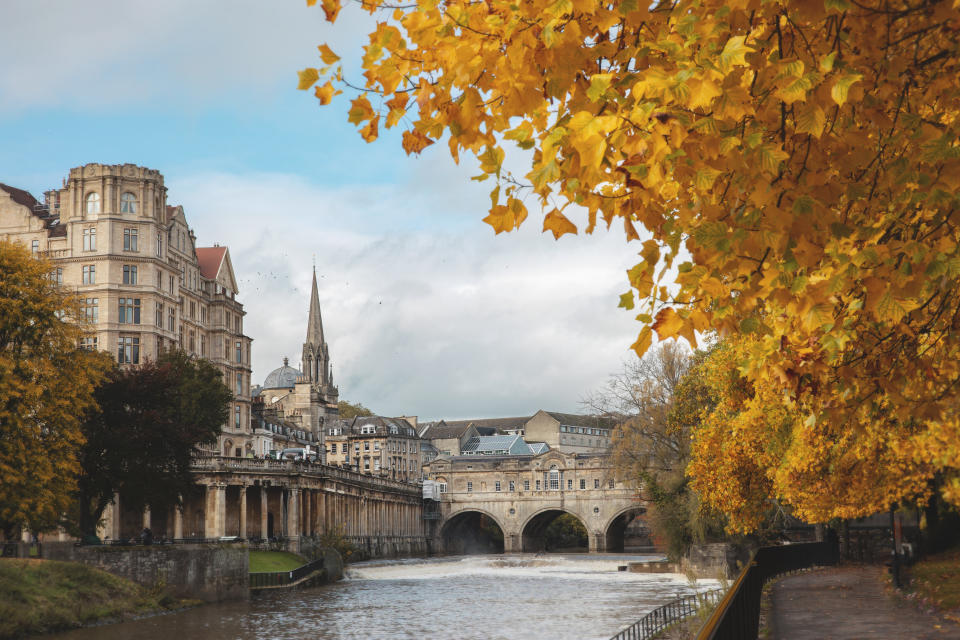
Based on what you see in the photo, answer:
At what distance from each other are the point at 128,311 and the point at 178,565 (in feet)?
84.2

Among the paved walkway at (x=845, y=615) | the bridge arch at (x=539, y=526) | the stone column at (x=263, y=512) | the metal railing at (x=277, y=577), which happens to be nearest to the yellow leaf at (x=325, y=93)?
the paved walkway at (x=845, y=615)

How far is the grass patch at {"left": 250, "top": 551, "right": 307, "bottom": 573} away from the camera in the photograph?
53.0 m

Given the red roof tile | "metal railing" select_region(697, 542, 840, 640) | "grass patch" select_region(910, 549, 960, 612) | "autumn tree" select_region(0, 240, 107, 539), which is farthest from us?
the red roof tile

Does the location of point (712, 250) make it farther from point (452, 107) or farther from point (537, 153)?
point (452, 107)

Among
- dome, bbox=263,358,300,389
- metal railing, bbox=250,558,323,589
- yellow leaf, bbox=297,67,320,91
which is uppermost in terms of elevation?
dome, bbox=263,358,300,389

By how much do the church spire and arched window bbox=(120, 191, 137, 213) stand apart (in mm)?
77939

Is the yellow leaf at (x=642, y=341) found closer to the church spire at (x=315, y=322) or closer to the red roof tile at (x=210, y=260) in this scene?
the red roof tile at (x=210, y=260)

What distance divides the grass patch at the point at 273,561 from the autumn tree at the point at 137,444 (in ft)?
22.5

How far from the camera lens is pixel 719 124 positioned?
4.49 metres

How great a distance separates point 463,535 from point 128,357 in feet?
198

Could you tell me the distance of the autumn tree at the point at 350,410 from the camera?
159950mm

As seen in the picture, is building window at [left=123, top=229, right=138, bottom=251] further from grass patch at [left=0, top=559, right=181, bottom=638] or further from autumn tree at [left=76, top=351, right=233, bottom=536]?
grass patch at [left=0, top=559, right=181, bottom=638]

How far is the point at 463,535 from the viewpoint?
114125 mm

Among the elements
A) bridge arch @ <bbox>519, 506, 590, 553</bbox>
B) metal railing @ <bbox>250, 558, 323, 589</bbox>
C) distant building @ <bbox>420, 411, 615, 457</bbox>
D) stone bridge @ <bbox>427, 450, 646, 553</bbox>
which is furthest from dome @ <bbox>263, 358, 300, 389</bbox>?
metal railing @ <bbox>250, 558, 323, 589</bbox>
